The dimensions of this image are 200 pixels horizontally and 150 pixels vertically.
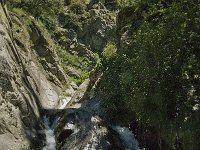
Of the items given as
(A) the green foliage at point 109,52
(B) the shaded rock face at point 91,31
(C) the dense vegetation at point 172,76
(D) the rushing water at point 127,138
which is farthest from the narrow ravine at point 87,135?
(B) the shaded rock face at point 91,31

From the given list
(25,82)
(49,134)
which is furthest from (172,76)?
(25,82)

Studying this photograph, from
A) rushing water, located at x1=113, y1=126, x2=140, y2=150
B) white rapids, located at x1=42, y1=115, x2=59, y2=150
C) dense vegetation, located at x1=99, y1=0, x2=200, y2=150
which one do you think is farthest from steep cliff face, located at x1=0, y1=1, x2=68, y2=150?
dense vegetation, located at x1=99, y1=0, x2=200, y2=150

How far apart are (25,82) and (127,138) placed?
962 cm

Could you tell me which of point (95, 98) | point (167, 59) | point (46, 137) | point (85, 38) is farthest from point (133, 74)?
point (85, 38)

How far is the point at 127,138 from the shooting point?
906 inches

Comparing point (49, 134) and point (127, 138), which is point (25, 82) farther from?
point (127, 138)

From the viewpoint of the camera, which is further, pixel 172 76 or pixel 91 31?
pixel 91 31

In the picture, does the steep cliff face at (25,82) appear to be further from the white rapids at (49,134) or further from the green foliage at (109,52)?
the green foliage at (109,52)

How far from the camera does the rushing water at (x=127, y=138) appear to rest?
22.4m

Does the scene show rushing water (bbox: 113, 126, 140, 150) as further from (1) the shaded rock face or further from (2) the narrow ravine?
(1) the shaded rock face

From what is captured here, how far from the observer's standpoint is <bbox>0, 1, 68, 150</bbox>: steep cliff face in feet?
71.7

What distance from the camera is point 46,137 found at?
83.6ft

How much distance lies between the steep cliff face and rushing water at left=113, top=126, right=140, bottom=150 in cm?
504

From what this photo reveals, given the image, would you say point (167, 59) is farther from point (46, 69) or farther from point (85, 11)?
point (85, 11)
